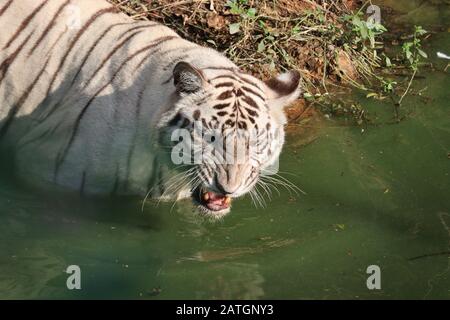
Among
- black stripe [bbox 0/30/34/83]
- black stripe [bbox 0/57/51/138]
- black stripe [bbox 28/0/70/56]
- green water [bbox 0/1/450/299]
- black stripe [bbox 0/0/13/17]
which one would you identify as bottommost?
green water [bbox 0/1/450/299]

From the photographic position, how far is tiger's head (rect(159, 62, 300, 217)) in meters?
3.78

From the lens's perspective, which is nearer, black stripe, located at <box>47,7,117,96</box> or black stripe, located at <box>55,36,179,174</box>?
black stripe, located at <box>55,36,179,174</box>

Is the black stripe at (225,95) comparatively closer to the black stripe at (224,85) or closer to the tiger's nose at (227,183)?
the black stripe at (224,85)

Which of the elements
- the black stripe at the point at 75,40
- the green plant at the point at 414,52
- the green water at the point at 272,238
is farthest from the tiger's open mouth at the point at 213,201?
the green plant at the point at 414,52

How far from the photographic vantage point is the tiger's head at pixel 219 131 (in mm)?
3783

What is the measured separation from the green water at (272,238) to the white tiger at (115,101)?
0.16 m

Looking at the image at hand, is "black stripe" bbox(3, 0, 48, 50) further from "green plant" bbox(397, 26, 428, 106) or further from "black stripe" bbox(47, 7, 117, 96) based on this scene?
"green plant" bbox(397, 26, 428, 106)

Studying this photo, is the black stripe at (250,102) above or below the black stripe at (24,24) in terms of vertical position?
below

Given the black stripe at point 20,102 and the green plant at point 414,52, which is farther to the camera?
the green plant at point 414,52

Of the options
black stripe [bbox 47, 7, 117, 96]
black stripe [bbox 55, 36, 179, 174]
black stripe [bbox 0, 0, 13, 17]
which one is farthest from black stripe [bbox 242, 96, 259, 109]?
black stripe [bbox 0, 0, 13, 17]

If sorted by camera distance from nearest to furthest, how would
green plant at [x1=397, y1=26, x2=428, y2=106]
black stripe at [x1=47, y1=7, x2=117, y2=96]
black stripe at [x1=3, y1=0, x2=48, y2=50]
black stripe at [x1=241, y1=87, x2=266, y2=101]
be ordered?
1. black stripe at [x1=241, y1=87, x2=266, y2=101]
2. black stripe at [x1=47, y1=7, x2=117, y2=96]
3. black stripe at [x1=3, y1=0, x2=48, y2=50]
4. green plant at [x1=397, y1=26, x2=428, y2=106]

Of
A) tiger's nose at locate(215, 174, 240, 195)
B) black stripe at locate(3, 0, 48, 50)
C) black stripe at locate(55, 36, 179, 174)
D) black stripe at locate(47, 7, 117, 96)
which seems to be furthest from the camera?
black stripe at locate(3, 0, 48, 50)
